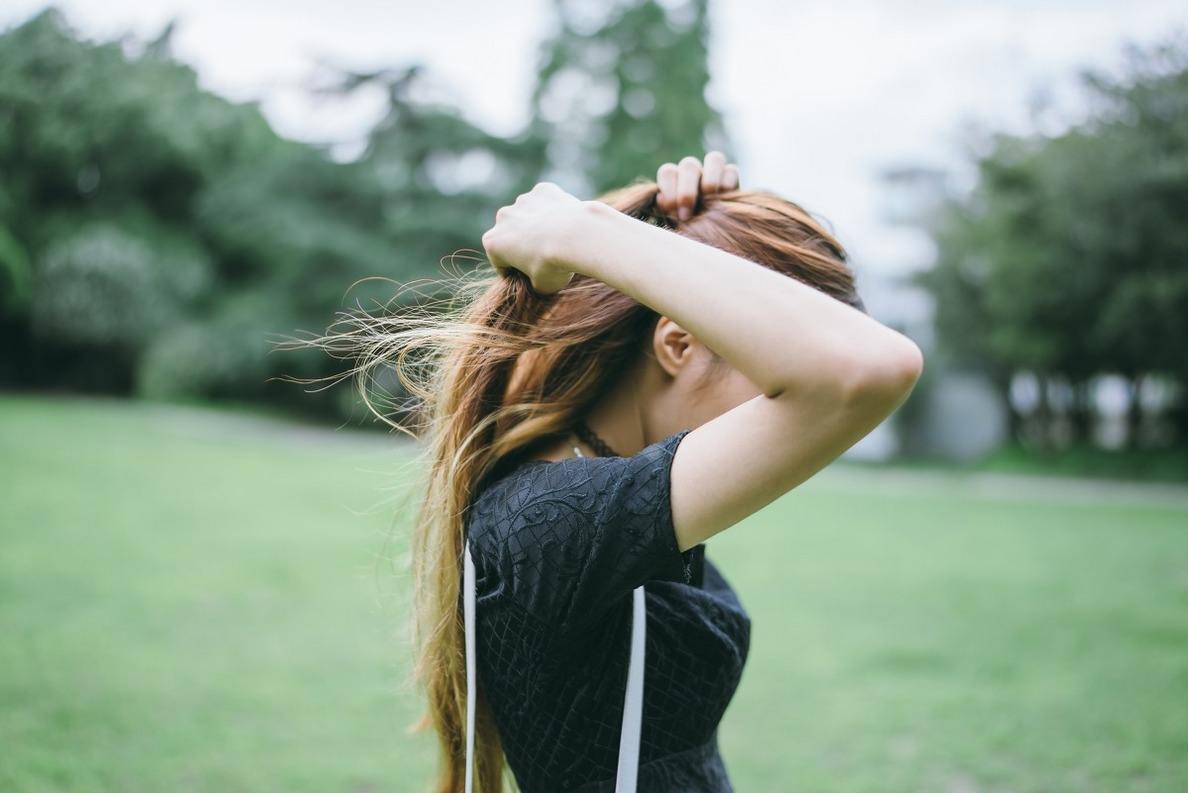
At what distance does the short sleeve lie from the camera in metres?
1.10

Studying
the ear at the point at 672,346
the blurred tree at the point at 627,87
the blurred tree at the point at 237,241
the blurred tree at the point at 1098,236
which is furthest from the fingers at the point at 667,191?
the blurred tree at the point at 627,87

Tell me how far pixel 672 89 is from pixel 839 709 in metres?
25.4

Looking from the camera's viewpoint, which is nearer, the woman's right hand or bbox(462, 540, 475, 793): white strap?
the woman's right hand

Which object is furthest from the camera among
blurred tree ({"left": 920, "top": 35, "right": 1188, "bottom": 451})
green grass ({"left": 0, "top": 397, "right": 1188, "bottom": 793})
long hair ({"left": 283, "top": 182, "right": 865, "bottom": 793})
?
blurred tree ({"left": 920, "top": 35, "right": 1188, "bottom": 451})

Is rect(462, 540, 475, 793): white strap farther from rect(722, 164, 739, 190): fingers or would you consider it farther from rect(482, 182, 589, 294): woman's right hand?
rect(722, 164, 739, 190): fingers

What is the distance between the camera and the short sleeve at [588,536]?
1104 mm

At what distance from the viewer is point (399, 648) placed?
12.5ft

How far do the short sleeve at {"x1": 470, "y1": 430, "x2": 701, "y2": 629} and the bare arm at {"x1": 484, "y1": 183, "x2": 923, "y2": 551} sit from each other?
1.2 inches

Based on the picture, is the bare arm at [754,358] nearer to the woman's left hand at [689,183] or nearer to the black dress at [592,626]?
the black dress at [592,626]

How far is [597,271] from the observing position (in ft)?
3.72

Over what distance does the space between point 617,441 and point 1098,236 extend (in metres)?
18.4

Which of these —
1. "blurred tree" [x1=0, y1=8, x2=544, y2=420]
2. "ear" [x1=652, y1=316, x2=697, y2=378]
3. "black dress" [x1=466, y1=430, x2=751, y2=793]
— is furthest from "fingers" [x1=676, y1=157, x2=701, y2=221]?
"blurred tree" [x1=0, y1=8, x2=544, y2=420]

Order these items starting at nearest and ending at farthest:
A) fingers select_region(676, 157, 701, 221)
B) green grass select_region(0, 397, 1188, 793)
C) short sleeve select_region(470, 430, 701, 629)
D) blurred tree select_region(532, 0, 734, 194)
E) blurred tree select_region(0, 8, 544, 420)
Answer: short sleeve select_region(470, 430, 701, 629), fingers select_region(676, 157, 701, 221), green grass select_region(0, 397, 1188, 793), blurred tree select_region(0, 8, 544, 420), blurred tree select_region(532, 0, 734, 194)

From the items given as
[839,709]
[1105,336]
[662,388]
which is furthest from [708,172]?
[1105,336]
